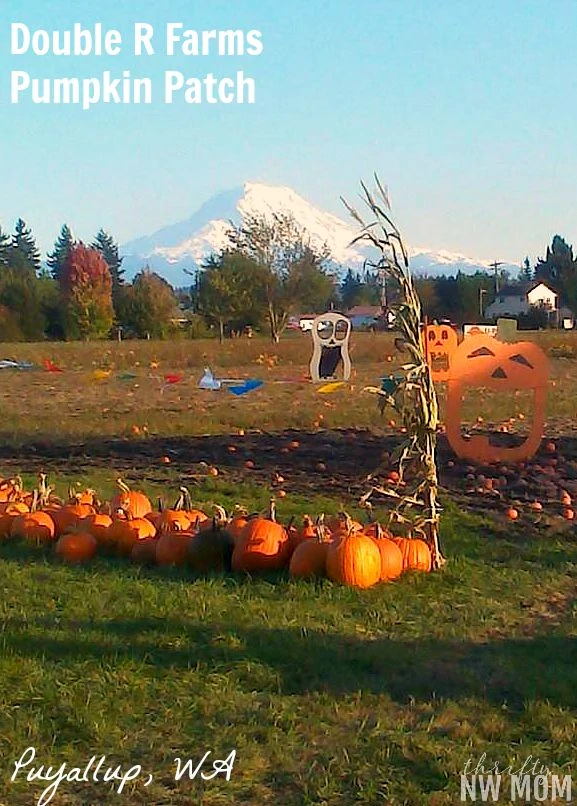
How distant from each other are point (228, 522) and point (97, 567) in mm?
917

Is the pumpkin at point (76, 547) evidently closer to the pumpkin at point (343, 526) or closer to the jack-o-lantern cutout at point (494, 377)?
the pumpkin at point (343, 526)

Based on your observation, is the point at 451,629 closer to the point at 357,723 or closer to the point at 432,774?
the point at 357,723

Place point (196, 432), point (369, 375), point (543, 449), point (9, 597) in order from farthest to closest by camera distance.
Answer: point (369, 375) → point (196, 432) → point (543, 449) → point (9, 597)

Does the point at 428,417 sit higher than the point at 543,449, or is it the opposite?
the point at 428,417

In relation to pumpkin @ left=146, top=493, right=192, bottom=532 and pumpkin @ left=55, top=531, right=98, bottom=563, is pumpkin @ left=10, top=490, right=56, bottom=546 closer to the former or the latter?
pumpkin @ left=55, top=531, right=98, bottom=563

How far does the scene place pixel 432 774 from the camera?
150 inches

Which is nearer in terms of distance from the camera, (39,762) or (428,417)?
(39,762)

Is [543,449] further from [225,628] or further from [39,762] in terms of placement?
[39,762]

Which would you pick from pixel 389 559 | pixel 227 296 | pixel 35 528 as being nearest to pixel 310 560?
pixel 389 559

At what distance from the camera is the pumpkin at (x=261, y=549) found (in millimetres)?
6637

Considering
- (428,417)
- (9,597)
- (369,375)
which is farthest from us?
Result: (369,375)

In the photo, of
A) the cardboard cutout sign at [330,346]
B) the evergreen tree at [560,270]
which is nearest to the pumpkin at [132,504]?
the cardboard cutout sign at [330,346]

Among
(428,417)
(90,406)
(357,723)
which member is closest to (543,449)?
(428,417)

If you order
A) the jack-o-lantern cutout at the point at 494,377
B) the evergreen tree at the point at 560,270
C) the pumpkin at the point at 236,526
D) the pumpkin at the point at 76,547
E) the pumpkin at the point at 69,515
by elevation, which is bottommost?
the pumpkin at the point at 76,547
